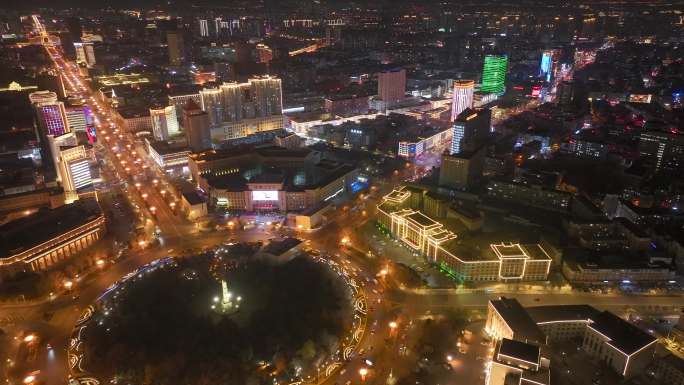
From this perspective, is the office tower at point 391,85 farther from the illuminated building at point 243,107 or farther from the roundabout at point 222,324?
the roundabout at point 222,324

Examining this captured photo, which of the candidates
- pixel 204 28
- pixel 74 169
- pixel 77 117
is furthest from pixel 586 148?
pixel 204 28

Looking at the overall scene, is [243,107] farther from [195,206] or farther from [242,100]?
[195,206]

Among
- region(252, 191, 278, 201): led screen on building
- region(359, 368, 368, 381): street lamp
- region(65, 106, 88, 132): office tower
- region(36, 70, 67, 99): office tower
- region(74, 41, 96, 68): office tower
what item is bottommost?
region(359, 368, 368, 381): street lamp

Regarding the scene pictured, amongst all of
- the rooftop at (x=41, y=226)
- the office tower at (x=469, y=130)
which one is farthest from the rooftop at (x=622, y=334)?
the rooftop at (x=41, y=226)

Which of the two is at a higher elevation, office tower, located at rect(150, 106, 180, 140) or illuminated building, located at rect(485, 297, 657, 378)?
office tower, located at rect(150, 106, 180, 140)

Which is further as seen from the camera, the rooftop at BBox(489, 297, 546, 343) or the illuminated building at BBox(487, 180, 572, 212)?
the illuminated building at BBox(487, 180, 572, 212)

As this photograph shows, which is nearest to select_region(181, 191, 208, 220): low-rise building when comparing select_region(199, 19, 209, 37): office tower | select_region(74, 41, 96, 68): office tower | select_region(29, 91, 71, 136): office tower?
select_region(29, 91, 71, 136): office tower

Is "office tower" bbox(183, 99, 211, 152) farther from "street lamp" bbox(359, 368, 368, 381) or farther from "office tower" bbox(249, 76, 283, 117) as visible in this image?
"street lamp" bbox(359, 368, 368, 381)
